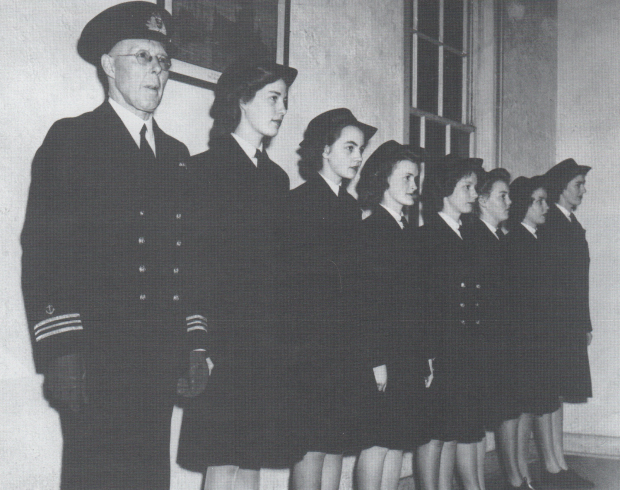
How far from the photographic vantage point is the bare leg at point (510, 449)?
3992 millimetres

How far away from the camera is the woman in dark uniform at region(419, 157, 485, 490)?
3.31 meters

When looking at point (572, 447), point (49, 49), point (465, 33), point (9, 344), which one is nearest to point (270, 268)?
point (9, 344)

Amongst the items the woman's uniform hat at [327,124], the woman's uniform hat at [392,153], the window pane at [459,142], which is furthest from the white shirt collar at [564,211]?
the woman's uniform hat at [327,124]

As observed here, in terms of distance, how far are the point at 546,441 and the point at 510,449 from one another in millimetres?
526

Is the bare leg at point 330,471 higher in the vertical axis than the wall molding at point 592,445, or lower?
higher

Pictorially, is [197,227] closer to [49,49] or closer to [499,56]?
[49,49]

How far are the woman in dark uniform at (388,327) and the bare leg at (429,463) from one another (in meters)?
A: 0.20

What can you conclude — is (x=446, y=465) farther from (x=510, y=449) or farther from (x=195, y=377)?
(x=195, y=377)

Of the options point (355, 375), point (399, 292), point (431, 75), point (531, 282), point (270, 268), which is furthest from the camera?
point (431, 75)

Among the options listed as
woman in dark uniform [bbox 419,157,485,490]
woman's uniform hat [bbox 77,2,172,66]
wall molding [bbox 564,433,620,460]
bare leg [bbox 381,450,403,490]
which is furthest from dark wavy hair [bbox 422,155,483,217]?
wall molding [bbox 564,433,620,460]

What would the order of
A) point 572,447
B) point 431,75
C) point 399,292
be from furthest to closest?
point 572,447
point 431,75
point 399,292

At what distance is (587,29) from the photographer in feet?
19.2

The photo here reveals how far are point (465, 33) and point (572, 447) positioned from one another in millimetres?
3369

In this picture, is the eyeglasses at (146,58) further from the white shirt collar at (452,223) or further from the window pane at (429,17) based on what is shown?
the window pane at (429,17)
